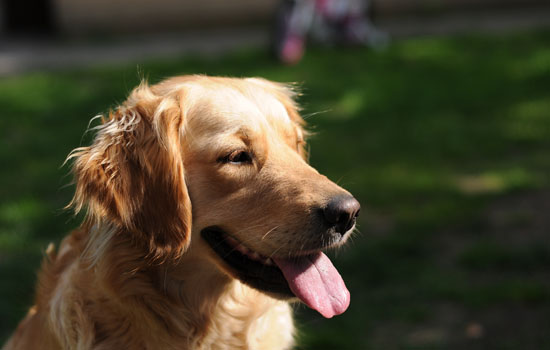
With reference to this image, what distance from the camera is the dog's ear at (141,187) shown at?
2701mm

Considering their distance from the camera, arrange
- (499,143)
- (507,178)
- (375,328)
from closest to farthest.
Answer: (375,328) < (507,178) < (499,143)

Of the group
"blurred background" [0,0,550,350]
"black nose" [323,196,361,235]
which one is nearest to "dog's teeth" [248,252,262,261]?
"black nose" [323,196,361,235]

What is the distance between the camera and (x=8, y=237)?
5293mm

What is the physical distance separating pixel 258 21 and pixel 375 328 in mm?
10402

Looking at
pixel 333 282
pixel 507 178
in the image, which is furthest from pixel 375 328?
pixel 507 178

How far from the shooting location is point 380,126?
301 inches

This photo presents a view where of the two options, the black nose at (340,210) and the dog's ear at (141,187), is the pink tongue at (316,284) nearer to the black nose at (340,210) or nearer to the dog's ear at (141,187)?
the black nose at (340,210)

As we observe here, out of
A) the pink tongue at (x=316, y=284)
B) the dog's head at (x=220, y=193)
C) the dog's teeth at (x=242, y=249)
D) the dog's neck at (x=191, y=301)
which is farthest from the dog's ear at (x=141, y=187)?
the pink tongue at (x=316, y=284)

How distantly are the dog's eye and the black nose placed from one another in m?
0.43

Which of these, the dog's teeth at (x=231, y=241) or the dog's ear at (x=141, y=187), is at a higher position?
the dog's ear at (x=141, y=187)

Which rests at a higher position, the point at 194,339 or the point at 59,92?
the point at 194,339

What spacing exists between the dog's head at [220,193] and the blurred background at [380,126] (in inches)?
53.1

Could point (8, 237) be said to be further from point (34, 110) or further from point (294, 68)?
point (294, 68)

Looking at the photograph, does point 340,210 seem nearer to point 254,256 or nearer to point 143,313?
point 254,256
